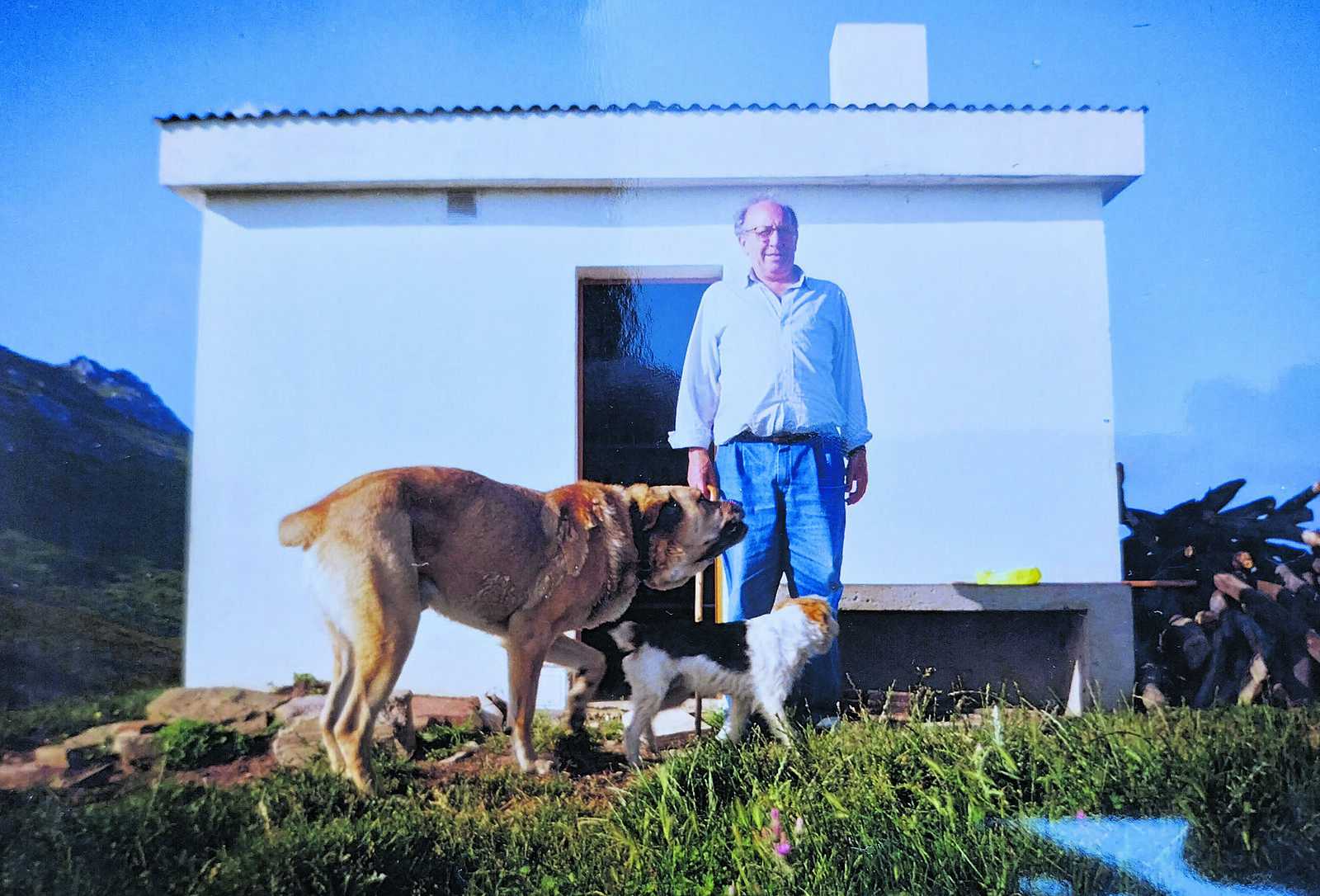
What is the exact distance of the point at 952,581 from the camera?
4098 millimetres

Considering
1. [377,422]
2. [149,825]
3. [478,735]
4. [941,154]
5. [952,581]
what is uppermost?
[941,154]

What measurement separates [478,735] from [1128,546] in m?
3.40

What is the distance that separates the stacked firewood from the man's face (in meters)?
2.13

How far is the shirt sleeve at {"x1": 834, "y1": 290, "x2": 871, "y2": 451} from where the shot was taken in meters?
4.05

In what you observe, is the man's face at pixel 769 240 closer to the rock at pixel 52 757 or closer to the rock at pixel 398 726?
the rock at pixel 398 726

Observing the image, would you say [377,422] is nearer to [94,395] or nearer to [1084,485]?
[94,395]

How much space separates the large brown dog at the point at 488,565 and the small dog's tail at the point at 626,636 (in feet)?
0.23

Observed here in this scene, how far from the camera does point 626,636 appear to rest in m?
3.73

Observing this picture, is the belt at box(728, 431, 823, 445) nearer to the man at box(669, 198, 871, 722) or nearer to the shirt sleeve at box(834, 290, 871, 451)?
the man at box(669, 198, 871, 722)

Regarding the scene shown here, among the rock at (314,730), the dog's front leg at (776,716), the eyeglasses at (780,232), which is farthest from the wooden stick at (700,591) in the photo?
the rock at (314,730)

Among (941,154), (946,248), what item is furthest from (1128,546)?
(941,154)

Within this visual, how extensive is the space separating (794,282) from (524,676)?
2282mm

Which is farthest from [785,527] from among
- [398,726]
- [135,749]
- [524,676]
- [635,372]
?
[135,749]

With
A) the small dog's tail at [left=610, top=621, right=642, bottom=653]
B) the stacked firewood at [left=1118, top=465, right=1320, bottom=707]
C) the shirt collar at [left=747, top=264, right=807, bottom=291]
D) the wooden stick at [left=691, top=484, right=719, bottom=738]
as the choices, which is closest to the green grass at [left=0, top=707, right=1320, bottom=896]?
the stacked firewood at [left=1118, top=465, right=1320, bottom=707]
